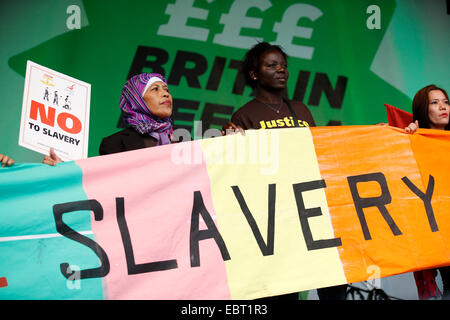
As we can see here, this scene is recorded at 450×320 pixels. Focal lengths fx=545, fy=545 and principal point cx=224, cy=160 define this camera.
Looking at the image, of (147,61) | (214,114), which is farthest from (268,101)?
(147,61)

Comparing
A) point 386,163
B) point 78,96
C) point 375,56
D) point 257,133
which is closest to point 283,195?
point 257,133

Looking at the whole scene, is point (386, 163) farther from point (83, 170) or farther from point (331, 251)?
point (83, 170)

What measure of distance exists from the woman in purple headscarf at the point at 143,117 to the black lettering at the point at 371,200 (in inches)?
37.5

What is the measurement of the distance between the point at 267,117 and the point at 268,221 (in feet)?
2.27

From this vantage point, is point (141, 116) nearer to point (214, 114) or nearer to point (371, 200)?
point (371, 200)

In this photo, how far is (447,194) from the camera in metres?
2.64

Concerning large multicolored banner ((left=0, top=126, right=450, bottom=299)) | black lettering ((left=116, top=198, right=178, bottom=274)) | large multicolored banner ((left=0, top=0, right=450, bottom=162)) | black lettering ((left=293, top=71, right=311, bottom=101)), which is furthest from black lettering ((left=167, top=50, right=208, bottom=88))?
black lettering ((left=116, top=198, right=178, bottom=274))

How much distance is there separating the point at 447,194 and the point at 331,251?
0.68m

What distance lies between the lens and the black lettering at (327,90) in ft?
13.8

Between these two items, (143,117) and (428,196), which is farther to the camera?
(143,117)

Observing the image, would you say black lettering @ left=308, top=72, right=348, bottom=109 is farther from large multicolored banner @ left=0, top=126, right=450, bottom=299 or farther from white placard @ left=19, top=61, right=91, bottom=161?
white placard @ left=19, top=61, right=91, bottom=161

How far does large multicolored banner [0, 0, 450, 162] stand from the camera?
3854 mm

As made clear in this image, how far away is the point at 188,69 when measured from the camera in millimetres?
4055

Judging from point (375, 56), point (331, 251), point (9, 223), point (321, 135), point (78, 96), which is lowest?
point (331, 251)
